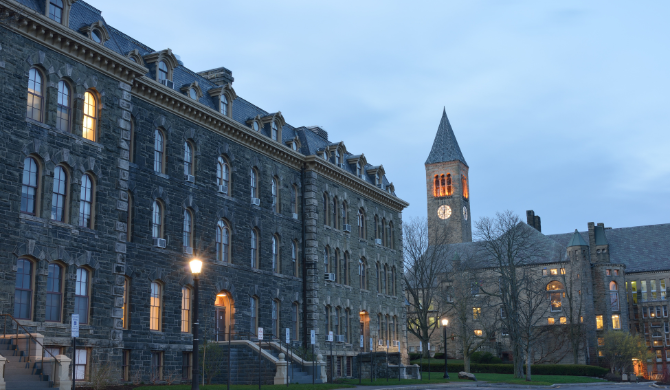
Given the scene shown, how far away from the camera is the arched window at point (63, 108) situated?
26.6 meters

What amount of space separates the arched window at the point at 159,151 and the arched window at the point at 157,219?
60.8 inches

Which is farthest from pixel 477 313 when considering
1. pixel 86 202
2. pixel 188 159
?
pixel 86 202

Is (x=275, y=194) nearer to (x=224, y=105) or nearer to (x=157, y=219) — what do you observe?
(x=224, y=105)

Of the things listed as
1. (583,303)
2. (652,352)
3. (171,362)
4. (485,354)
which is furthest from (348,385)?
(652,352)

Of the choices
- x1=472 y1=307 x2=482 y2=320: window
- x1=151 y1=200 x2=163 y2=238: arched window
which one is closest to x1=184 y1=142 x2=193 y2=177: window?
x1=151 y1=200 x2=163 y2=238: arched window

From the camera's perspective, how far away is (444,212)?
419 ft

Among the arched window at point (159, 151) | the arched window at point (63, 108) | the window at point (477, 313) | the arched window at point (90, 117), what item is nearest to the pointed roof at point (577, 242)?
the window at point (477, 313)

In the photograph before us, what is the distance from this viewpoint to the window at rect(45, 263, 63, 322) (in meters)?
25.2

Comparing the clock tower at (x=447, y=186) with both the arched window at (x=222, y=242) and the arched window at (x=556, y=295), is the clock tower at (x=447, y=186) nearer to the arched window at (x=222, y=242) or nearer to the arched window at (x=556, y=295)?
the arched window at (x=556, y=295)

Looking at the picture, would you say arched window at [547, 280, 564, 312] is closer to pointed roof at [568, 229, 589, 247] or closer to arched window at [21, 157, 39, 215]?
pointed roof at [568, 229, 589, 247]

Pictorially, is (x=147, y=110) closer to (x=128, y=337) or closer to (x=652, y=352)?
(x=128, y=337)

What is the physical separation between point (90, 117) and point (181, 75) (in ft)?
28.0

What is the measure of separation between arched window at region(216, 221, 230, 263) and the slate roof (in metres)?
6.05

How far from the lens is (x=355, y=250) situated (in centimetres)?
4881
